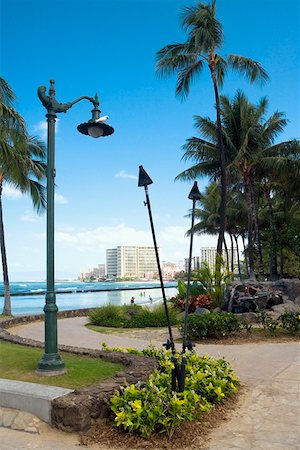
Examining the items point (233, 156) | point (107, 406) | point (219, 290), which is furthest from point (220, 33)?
Answer: point (107, 406)

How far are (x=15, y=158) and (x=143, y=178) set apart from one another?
12978mm

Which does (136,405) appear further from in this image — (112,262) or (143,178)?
(112,262)

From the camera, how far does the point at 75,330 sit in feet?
43.5

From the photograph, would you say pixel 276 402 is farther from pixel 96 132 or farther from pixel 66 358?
pixel 96 132

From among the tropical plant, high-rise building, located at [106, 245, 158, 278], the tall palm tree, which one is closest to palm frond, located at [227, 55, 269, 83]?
the tall palm tree

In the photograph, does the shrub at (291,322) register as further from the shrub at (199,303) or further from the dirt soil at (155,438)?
the dirt soil at (155,438)

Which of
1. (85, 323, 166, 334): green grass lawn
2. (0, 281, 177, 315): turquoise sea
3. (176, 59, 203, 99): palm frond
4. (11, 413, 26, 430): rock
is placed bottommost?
(0, 281, 177, 315): turquoise sea

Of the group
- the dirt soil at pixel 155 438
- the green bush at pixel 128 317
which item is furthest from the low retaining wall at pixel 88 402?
the green bush at pixel 128 317

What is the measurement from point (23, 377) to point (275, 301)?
11.7 metres

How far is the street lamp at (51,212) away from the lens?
18.4 feet

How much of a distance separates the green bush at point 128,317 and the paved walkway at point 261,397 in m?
2.96

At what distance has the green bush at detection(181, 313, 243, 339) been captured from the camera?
986cm

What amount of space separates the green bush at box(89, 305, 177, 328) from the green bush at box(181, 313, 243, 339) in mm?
3869

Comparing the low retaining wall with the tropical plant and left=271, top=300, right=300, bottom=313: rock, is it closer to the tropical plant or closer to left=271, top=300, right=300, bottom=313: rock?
left=271, top=300, right=300, bottom=313: rock
